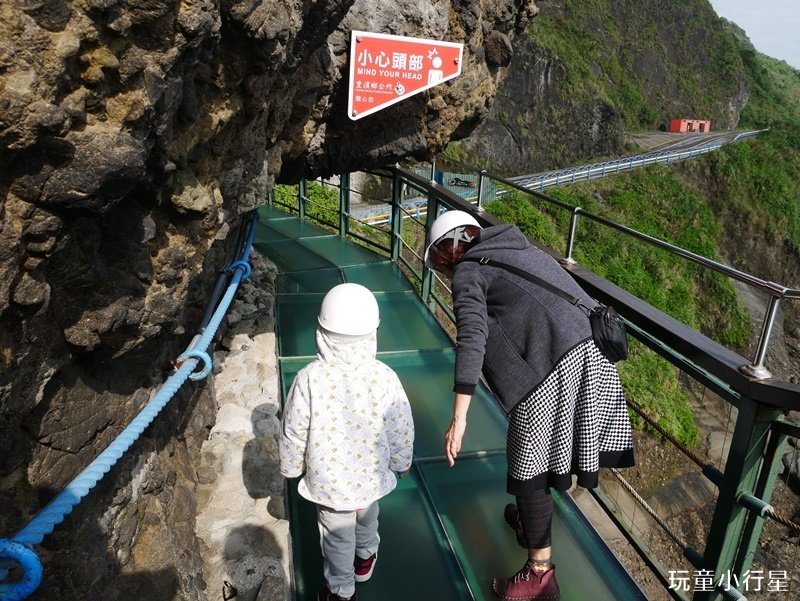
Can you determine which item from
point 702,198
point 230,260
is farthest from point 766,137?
point 230,260

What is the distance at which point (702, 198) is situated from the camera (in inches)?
1293

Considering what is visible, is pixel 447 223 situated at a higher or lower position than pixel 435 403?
higher

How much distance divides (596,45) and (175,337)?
4450cm

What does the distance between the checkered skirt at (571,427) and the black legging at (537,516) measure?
6cm

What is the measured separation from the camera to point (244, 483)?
3.04 m

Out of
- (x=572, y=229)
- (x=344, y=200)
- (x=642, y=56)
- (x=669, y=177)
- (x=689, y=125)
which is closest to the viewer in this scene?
(x=572, y=229)

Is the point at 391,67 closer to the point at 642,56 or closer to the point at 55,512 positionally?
the point at 55,512

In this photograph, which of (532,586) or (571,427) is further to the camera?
(532,586)

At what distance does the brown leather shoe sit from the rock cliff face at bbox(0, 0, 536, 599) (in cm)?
132

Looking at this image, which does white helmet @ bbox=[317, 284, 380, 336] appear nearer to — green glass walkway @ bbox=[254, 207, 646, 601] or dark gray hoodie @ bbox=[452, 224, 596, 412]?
dark gray hoodie @ bbox=[452, 224, 596, 412]

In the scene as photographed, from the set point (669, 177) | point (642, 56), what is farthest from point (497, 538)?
point (642, 56)

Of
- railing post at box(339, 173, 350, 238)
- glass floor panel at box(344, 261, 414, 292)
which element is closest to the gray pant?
glass floor panel at box(344, 261, 414, 292)

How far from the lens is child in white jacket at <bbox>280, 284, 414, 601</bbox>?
209 cm

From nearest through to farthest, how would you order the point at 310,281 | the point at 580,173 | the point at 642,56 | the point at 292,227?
the point at 310,281, the point at 292,227, the point at 580,173, the point at 642,56
